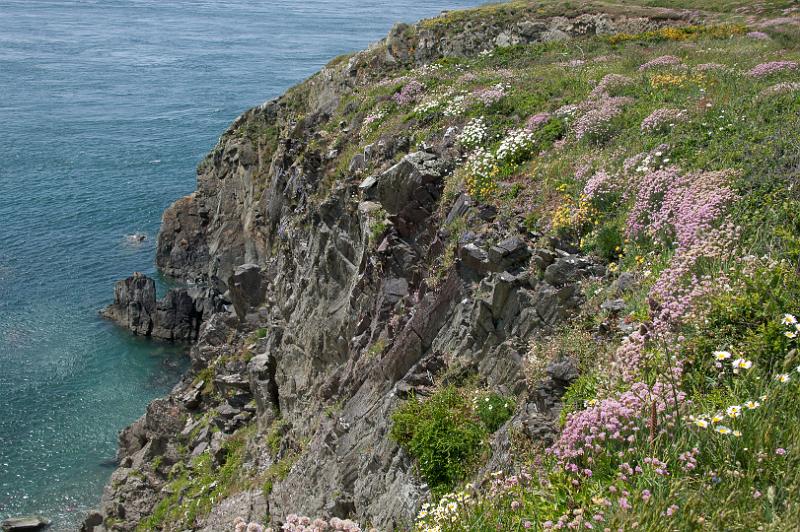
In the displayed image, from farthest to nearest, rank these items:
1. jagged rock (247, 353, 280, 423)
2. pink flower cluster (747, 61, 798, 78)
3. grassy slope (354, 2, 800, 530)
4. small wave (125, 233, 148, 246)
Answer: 1. small wave (125, 233, 148, 246)
2. jagged rock (247, 353, 280, 423)
3. pink flower cluster (747, 61, 798, 78)
4. grassy slope (354, 2, 800, 530)

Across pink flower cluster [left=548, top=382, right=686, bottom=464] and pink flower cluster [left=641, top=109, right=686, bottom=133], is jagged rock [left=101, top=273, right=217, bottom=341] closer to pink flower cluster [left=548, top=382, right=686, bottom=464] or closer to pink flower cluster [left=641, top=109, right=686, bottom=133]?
pink flower cluster [left=641, top=109, right=686, bottom=133]

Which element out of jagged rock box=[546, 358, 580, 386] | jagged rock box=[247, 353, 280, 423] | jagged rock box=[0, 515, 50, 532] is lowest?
jagged rock box=[0, 515, 50, 532]

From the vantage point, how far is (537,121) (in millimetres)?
20422

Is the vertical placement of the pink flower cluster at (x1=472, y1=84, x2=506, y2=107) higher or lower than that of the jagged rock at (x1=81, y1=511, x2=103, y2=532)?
higher

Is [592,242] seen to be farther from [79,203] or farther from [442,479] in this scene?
[79,203]

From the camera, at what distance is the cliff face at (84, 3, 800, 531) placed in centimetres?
1361

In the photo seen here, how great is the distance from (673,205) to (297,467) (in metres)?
12.1

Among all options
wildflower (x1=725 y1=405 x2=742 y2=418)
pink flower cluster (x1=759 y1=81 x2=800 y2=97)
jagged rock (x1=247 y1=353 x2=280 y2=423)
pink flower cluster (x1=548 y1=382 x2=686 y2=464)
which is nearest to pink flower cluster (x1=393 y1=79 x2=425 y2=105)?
jagged rock (x1=247 y1=353 x2=280 y2=423)

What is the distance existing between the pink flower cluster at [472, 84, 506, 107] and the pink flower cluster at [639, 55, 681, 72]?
17.1 feet

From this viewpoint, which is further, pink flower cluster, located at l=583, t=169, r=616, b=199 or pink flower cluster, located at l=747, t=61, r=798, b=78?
pink flower cluster, located at l=747, t=61, r=798, b=78

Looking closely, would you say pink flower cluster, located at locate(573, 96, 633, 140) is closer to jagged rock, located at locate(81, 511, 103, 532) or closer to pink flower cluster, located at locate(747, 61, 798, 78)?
pink flower cluster, located at locate(747, 61, 798, 78)

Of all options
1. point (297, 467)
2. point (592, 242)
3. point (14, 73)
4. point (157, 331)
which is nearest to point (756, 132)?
point (592, 242)

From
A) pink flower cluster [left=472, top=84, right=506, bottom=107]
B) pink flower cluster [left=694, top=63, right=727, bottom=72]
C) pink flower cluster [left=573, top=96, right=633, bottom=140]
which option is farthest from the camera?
pink flower cluster [left=472, top=84, right=506, bottom=107]

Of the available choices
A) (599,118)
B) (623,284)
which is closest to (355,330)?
(599,118)
